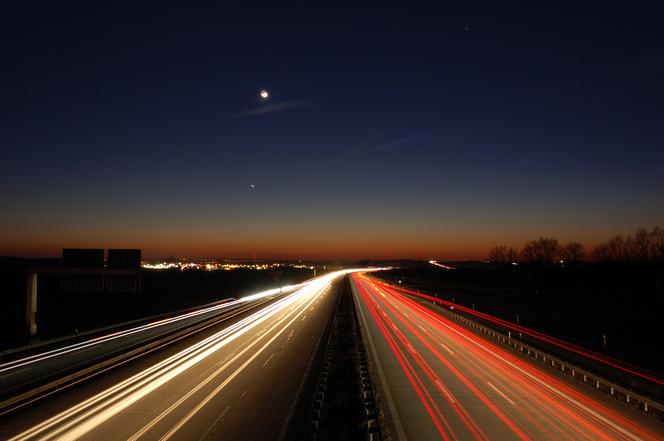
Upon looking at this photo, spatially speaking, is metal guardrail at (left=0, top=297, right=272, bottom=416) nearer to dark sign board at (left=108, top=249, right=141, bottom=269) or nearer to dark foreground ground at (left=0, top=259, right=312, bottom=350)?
dark sign board at (left=108, top=249, right=141, bottom=269)

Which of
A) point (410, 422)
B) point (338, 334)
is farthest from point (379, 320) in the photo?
point (410, 422)

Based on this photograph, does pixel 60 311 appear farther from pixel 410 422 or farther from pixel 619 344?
pixel 619 344

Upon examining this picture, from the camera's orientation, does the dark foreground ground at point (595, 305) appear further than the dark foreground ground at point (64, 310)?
No

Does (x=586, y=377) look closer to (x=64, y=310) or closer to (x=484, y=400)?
(x=484, y=400)

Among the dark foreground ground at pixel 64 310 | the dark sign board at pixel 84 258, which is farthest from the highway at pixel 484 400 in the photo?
the dark foreground ground at pixel 64 310

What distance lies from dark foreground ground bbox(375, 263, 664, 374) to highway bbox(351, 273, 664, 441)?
8.55 m

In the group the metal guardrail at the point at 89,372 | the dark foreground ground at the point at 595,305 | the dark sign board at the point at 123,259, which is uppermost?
the dark sign board at the point at 123,259

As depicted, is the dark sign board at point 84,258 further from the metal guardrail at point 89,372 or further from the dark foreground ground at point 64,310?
the metal guardrail at point 89,372

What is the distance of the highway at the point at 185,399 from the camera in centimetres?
1609

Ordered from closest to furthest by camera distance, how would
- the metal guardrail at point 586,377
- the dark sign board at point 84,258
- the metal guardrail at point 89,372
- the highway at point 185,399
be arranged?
the highway at point 185,399 < the metal guardrail at point 586,377 < the metal guardrail at point 89,372 < the dark sign board at point 84,258

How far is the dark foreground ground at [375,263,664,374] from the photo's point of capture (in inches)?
1410

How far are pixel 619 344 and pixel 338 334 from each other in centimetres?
2243

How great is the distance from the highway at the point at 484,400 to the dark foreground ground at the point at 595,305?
28.1 ft

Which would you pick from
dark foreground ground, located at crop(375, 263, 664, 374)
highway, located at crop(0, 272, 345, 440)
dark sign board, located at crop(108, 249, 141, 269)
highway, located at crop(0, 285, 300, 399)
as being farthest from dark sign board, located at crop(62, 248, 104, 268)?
dark foreground ground, located at crop(375, 263, 664, 374)
